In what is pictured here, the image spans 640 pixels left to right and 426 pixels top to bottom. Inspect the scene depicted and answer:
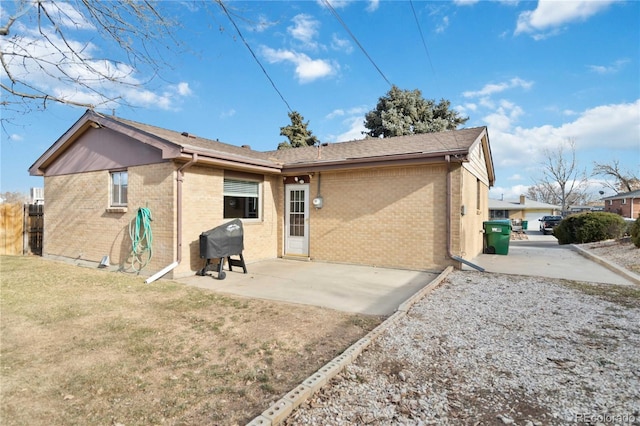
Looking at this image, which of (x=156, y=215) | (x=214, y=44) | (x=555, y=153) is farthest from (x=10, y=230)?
(x=555, y=153)

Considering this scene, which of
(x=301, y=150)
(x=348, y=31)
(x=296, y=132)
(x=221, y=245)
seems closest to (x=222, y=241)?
(x=221, y=245)

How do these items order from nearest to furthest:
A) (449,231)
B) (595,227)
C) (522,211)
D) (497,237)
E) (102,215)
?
(449,231), (102,215), (497,237), (595,227), (522,211)

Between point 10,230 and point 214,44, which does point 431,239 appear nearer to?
point 214,44

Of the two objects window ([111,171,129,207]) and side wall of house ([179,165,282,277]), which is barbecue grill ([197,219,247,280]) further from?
window ([111,171,129,207])

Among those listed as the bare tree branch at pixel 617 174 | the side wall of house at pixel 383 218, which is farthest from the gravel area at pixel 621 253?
the bare tree branch at pixel 617 174

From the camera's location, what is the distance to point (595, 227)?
14852 mm

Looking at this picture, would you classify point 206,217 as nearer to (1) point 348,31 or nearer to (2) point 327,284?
(2) point 327,284

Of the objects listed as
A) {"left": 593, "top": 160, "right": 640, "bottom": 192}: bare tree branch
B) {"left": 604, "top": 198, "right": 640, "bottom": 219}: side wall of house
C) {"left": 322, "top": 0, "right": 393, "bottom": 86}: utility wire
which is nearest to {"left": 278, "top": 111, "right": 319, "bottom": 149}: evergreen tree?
{"left": 322, "top": 0, "right": 393, "bottom": 86}: utility wire

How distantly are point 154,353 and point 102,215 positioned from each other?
710 centimetres

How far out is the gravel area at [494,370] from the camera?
2.42 m

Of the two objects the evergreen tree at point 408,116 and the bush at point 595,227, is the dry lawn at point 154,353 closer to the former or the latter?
the bush at point 595,227

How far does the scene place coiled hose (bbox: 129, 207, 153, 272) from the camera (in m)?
7.77

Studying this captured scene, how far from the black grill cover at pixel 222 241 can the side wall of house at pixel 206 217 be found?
1.96 feet

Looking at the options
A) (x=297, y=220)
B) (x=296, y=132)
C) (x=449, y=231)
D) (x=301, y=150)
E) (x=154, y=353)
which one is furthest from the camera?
(x=296, y=132)
